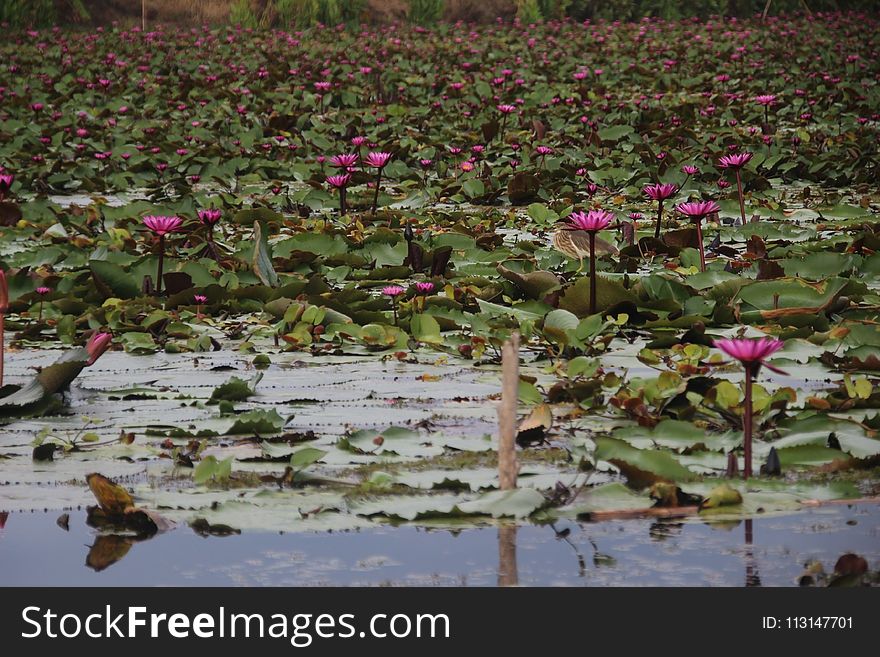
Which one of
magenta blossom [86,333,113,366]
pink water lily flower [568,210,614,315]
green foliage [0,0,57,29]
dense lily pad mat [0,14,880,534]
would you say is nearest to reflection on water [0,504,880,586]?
dense lily pad mat [0,14,880,534]

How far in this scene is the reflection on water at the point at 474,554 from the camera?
1673 millimetres

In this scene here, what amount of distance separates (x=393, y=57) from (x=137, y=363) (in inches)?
424

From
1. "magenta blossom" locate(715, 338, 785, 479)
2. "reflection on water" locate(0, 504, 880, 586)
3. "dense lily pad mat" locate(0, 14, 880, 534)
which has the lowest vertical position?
"reflection on water" locate(0, 504, 880, 586)

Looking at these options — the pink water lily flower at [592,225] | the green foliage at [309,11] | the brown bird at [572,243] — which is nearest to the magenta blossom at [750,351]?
the pink water lily flower at [592,225]

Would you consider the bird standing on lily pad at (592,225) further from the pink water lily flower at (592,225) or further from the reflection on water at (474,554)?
the reflection on water at (474,554)

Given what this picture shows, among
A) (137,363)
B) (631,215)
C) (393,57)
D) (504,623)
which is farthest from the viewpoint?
(393,57)

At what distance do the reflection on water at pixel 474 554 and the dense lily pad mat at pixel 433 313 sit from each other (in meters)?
0.06

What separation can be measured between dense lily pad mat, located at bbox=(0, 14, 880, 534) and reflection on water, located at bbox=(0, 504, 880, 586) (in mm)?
56

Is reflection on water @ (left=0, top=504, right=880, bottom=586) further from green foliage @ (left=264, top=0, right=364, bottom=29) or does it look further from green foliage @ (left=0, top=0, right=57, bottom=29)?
green foliage @ (left=0, top=0, right=57, bottom=29)

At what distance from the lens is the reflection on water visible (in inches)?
65.9

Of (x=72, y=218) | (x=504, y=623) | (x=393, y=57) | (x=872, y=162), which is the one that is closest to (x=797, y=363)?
(x=504, y=623)

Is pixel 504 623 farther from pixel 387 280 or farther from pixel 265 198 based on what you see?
pixel 265 198

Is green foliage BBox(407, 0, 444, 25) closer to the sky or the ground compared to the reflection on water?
closer to the sky

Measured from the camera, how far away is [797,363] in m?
2.89
